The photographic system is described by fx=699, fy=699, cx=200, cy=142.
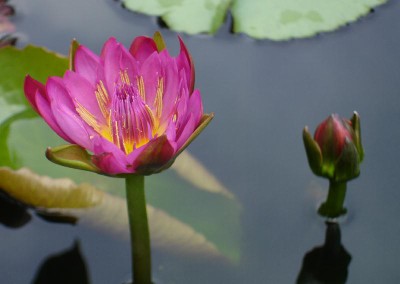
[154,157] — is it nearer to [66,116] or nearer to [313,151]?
[66,116]

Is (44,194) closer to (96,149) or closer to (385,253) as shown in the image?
(96,149)

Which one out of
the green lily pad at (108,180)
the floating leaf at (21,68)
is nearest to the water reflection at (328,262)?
the green lily pad at (108,180)

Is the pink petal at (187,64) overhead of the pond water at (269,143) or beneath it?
overhead

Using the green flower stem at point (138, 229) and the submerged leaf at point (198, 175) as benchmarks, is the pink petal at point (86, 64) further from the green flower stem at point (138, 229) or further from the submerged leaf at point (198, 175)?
the submerged leaf at point (198, 175)

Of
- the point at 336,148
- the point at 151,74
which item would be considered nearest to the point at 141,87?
the point at 151,74

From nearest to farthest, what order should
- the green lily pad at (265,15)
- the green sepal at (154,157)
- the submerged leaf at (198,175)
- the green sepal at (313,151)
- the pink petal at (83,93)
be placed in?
1. the green sepal at (154,157)
2. the pink petal at (83,93)
3. the green sepal at (313,151)
4. the submerged leaf at (198,175)
5. the green lily pad at (265,15)

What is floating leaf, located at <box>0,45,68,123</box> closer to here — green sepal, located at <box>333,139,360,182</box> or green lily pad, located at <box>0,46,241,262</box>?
green lily pad, located at <box>0,46,241,262</box>
